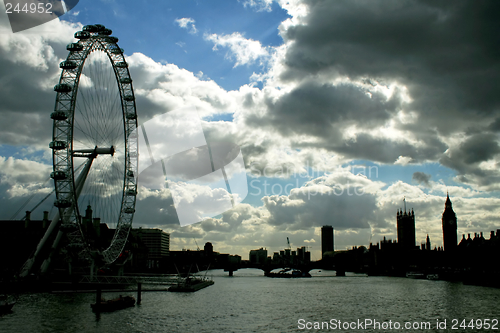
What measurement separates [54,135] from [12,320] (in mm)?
30374

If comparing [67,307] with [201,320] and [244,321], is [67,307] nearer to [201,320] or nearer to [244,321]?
[201,320]

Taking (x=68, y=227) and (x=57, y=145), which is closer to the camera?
(x=57, y=145)

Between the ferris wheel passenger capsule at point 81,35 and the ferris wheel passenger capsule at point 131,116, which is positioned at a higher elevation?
the ferris wheel passenger capsule at point 81,35

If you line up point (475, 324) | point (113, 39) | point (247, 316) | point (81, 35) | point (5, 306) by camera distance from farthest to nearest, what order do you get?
point (113, 39) < point (81, 35) < point (247, 316) < point (5, 306) < point (475, 324)

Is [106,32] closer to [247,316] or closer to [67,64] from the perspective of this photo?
[67,64]

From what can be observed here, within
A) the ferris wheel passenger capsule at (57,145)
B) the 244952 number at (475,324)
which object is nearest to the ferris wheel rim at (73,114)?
the ferris wheel passenger capsule at (57,145)

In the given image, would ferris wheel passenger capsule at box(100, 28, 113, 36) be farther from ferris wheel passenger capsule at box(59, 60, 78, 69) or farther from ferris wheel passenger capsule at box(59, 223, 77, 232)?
ferris wheel passenger capsule at box(59, 223, 77, 232)

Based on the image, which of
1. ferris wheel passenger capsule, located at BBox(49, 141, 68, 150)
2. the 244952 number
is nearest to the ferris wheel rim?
ferris wheel passenger capsule, located at BBox(49, 141, 68, 150)

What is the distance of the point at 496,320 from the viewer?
57250 mm

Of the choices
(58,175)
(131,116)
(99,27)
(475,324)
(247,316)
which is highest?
(99,27)

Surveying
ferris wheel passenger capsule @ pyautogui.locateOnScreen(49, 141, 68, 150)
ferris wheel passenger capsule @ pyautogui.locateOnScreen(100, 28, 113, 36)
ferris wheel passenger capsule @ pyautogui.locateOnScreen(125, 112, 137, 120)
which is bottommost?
ferris wheel passenger capsule @ pyautogui.locateOnScreen(49, 141, 68, 150)

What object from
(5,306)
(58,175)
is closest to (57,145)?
(58,175)

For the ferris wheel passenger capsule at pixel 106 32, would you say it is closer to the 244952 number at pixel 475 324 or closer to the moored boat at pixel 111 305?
the moored boat at pixel 111 305

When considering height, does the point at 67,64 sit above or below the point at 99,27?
below
